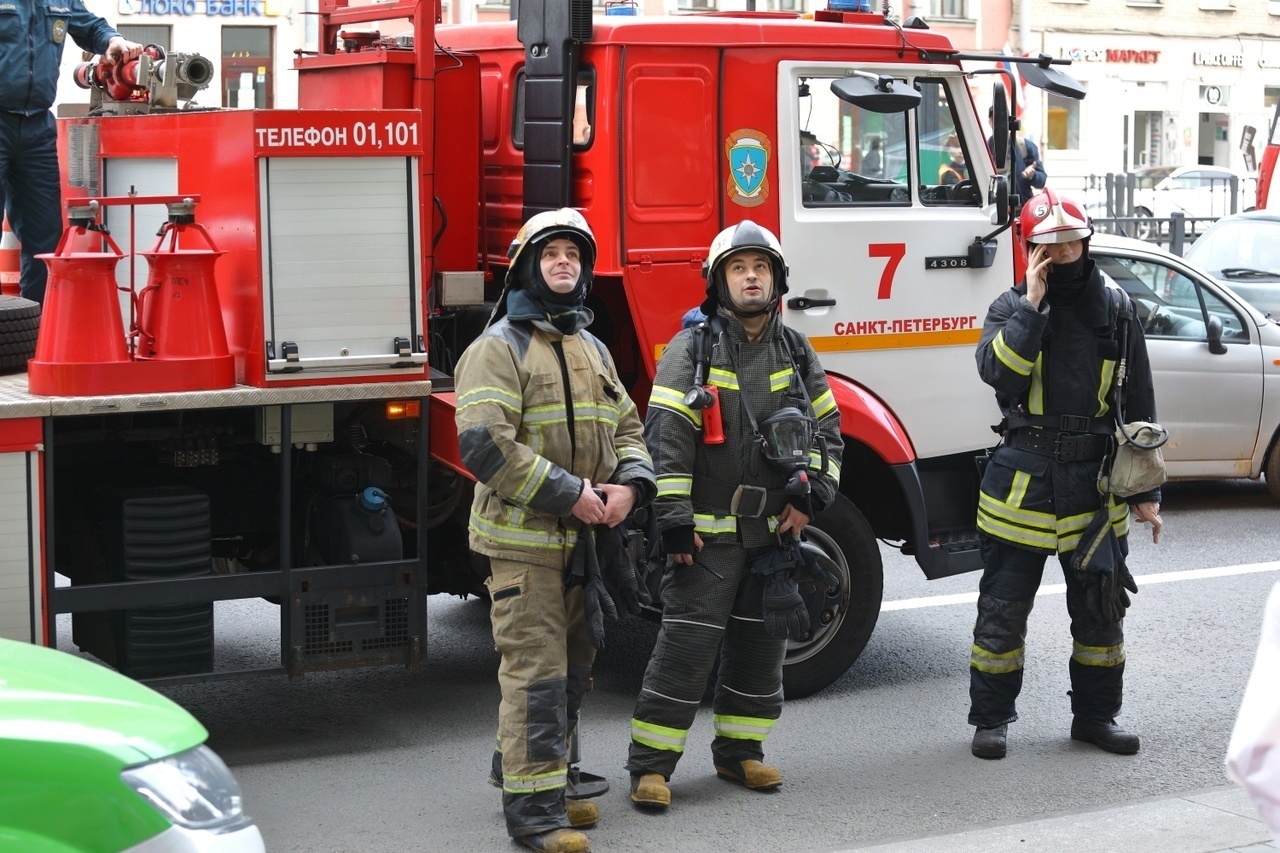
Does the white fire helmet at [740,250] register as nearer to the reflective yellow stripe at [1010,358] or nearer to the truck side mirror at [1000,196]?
the reflective yellow stripe at [1010,358]

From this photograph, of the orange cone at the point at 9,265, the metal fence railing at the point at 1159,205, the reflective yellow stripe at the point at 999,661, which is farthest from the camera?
the metal fence railing at the point at 1159,205

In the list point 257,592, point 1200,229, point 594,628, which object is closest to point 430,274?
point 257,592

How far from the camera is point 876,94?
19.9 feet

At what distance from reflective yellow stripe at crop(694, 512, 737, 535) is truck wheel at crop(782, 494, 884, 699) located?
102 cm

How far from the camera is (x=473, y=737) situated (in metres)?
6.00

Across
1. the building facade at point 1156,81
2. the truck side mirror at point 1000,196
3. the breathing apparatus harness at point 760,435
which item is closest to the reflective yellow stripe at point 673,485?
the breathing apparatus harness at point 760,435

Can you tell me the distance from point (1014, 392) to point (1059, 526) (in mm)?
485

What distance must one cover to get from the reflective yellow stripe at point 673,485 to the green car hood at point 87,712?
7.25 ft

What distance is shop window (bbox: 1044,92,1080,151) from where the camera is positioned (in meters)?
39.5

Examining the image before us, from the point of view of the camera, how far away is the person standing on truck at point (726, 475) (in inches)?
203

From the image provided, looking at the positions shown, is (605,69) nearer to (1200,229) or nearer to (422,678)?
(422,678)

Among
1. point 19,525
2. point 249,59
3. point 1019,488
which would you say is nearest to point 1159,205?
point 249,59

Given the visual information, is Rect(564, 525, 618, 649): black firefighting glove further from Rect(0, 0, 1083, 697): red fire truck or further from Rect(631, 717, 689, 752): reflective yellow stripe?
Rect(0, 0, 1083, 697): red fire truck

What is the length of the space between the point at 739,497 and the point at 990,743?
1.40 m
